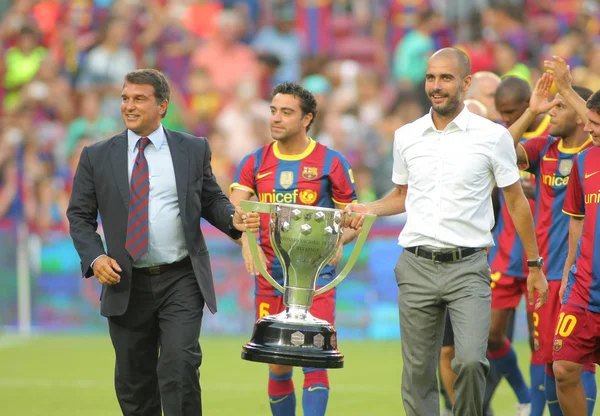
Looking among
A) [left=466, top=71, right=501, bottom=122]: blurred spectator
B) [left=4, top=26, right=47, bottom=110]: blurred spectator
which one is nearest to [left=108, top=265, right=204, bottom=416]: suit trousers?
[left=466, top=71, right=501, bottom=122]: blurred spectator

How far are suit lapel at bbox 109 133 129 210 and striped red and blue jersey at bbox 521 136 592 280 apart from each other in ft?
9.14

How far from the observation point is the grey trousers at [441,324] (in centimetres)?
610

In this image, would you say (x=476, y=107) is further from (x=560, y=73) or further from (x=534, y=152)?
(x=560, y=73)

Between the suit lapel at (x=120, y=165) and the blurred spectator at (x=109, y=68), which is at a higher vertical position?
the blurred spectator at (x=109, y=68)

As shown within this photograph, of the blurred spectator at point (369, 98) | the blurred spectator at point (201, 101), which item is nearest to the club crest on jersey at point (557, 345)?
the blurred spectator at point (369, 98)

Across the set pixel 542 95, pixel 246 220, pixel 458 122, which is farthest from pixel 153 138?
pixel 542 95

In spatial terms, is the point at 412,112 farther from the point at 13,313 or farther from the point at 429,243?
the point at 429,243

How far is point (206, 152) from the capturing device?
22.0 ft

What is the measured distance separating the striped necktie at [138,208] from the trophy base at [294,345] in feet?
2.89

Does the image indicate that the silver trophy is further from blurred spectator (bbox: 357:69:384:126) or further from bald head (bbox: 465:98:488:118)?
blurred spectator (bbox: 357:69:384:126)

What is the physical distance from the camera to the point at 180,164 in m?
6.50

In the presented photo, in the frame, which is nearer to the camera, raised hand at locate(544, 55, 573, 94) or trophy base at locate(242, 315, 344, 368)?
trophy base at locate(242, 315, 344, 368)

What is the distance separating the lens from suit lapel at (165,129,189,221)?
6426mm

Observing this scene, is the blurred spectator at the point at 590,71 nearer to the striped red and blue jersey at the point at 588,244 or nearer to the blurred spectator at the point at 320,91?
the blurred spectator at the point at 320,91
